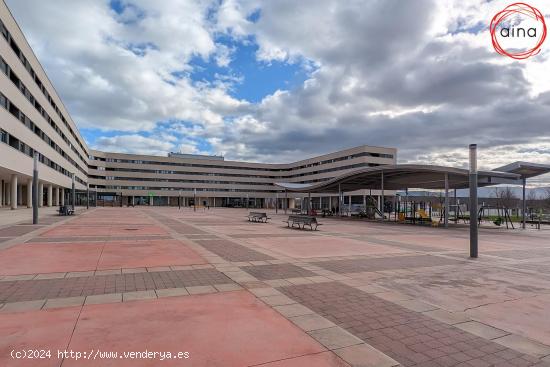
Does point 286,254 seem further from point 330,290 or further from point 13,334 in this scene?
point 13,334

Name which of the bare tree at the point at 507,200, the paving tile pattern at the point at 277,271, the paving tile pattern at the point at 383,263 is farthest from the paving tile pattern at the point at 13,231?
the bare tree at the point at 507,200

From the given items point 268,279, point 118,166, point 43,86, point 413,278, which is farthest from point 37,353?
point 118,166

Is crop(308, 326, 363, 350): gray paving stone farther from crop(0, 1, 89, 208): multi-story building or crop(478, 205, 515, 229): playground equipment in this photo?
crop(0, 1, 89, 208): multi-story building

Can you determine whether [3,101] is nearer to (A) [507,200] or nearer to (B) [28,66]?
(B) [28,66]

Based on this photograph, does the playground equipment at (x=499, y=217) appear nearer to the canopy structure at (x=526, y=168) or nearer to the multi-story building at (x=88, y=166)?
the canopy structure at (x=526, y=168)

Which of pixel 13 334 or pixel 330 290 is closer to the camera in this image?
pixel 13 334

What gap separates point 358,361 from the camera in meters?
4.01

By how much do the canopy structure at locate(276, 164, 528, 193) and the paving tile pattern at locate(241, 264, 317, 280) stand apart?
2167cm

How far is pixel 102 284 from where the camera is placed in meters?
7.21

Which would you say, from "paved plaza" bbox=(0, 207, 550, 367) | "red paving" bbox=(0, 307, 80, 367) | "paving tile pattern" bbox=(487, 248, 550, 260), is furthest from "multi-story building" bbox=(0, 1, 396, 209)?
"paving tile pattern" bbox=(487, 248, 550, 260)

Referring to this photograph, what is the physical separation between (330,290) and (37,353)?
4958 mm

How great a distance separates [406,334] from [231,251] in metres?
8.03

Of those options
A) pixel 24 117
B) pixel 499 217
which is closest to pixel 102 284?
pixel 499 217

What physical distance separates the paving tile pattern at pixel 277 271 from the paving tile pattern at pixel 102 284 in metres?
0.86
